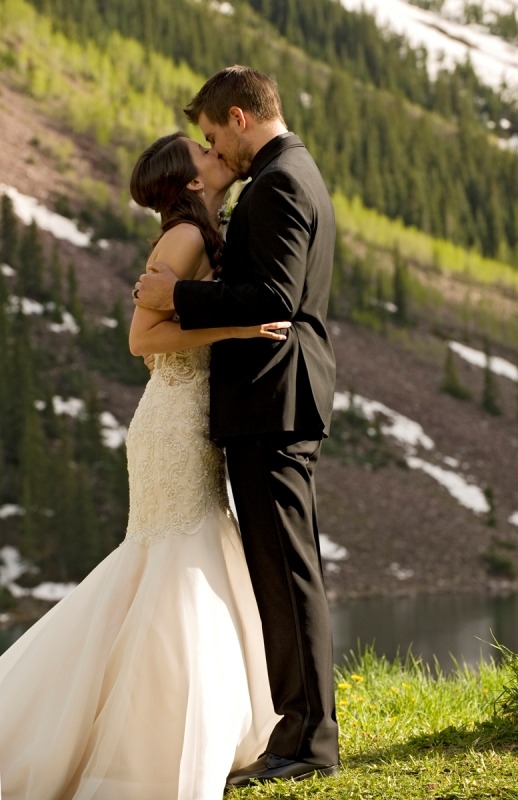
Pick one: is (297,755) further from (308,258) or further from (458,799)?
(308,258)

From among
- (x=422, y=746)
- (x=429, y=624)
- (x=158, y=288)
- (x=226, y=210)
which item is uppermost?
(x=226, y=210)

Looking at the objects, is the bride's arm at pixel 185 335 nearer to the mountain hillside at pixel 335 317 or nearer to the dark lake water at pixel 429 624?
the dark lake water at pixel 429 624

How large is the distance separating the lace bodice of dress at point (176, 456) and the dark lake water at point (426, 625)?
11738mm

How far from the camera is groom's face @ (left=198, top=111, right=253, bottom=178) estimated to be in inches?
95.4

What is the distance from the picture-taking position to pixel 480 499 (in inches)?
828

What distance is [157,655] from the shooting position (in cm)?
230

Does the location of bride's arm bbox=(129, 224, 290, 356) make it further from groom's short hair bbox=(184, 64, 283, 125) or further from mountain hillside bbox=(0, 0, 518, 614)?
mountain hillside bbox=(0, 0, 518, 614)

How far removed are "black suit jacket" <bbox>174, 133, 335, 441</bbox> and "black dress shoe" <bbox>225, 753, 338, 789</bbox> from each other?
2.23 ft

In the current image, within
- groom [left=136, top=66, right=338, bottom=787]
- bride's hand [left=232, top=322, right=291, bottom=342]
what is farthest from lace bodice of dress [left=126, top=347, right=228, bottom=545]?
bride's hand [left=232, top=322, right=291, bottom=342]

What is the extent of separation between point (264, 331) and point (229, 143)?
462 millimetres

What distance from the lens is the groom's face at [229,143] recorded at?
2424 mm

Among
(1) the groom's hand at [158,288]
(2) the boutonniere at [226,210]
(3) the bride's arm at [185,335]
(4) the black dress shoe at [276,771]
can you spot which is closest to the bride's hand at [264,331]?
(3) the bride's arm at [185,335]

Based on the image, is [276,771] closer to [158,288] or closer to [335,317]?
[158,288]

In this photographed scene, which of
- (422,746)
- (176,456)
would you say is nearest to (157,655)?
(176,456)
